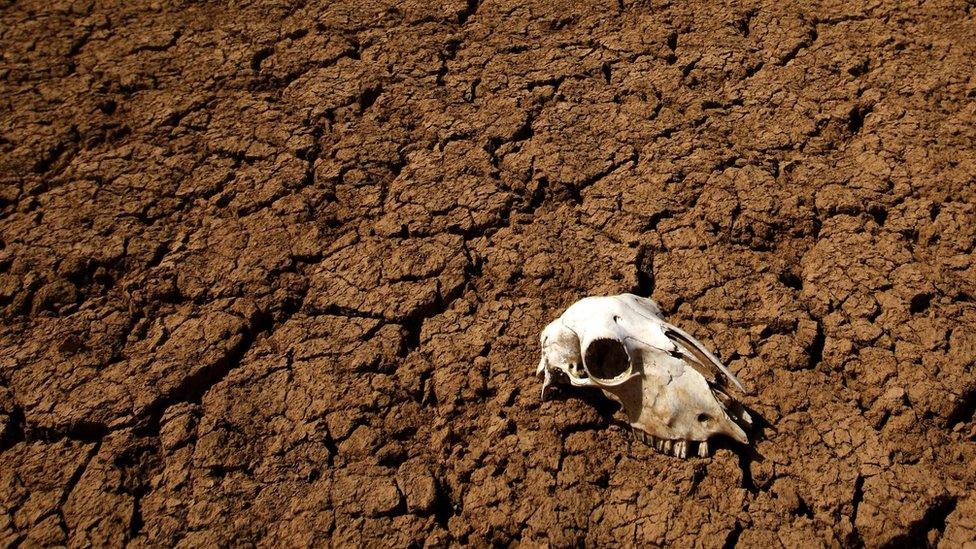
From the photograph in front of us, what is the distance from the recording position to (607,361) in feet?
7.54

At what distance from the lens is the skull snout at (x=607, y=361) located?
2221 millimetres

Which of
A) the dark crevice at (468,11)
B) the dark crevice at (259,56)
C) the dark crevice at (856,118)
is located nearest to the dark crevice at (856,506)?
the dark crevice at (856,118)

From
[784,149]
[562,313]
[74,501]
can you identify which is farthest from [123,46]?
[784,149]

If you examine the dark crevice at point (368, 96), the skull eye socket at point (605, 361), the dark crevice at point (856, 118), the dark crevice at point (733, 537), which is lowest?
the dark crevice at point (733, 537)

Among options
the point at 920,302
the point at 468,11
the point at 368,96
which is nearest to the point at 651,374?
the point at 920,302

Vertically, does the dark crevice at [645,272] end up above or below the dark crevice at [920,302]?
above

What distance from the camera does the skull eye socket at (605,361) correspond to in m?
2.24

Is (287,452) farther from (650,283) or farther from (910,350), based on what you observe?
(910,350)

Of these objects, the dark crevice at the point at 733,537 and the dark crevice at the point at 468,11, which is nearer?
the dark crevice at the point at 733,537

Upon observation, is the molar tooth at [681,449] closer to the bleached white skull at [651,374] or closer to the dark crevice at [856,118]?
the bleached white skull at [651,374]

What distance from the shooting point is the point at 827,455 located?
2178mm

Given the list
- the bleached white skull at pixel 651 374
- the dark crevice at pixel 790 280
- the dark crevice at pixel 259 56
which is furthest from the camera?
the dark crevice at pixel 259 56

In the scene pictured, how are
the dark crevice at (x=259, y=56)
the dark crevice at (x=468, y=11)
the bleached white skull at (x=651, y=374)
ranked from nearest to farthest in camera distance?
the bleached white skull at (x=651, y=374), the dark crevice at (x=259, y=56), the dark crevice at (x=468, y=11)

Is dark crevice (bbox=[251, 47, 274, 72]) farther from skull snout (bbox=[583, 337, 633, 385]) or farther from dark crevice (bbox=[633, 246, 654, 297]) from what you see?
skull snout (bbox=[583, 337, 633, 385])
